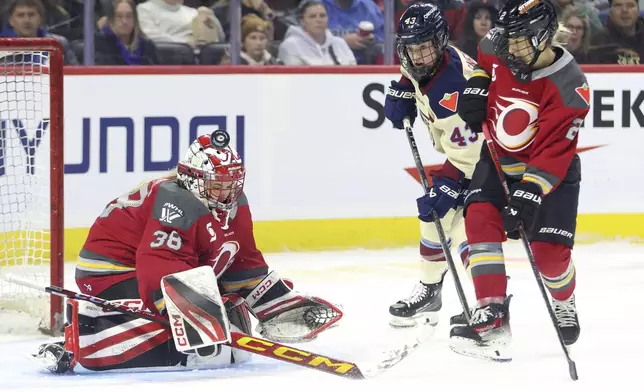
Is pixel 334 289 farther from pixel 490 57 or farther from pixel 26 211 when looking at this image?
pixel 490 57

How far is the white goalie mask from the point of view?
11.9ft

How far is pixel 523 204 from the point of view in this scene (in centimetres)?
362

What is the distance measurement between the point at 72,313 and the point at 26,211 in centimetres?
146

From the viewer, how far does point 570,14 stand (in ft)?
21.3

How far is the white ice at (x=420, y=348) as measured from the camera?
3611mm

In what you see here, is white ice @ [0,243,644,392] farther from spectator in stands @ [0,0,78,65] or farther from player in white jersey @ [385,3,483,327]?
spectator in stands @ [0,0,78,65]

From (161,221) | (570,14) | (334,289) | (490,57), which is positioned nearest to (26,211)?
(334,289)

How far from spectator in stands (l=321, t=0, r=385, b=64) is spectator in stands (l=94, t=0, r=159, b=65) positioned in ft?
2.91

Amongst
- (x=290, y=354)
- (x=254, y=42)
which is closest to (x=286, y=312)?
(x=290, y=354)

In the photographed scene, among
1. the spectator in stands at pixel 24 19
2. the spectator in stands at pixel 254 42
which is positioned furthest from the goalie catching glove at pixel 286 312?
the spectator in stands at pixel 254 42

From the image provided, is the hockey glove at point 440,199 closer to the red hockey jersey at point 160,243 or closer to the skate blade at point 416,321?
the skate blade at point 416,321

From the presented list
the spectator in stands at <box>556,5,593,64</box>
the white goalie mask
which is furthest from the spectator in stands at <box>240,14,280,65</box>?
the white goalie mask

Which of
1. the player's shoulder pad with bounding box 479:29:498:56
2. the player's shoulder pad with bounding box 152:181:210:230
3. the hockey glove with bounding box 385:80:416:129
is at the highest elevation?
the player's shoulder pad with bounding box 479:29:498:56

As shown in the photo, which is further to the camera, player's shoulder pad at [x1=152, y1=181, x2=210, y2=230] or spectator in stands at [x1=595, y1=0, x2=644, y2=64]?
spectator in stands at [x1=595, y1=0, x2=644, y2=64]
